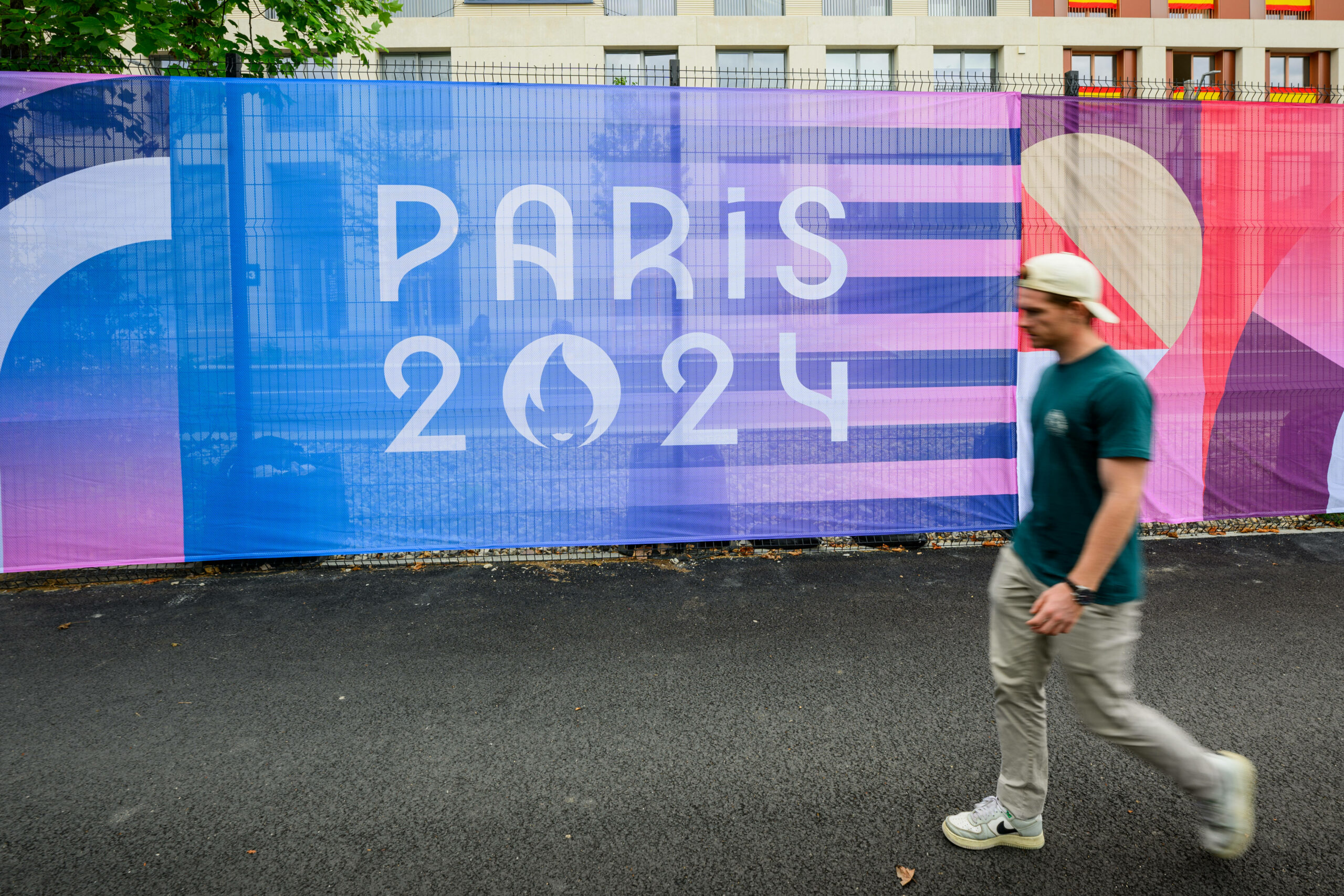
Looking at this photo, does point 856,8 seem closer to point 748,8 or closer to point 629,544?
point 748,8

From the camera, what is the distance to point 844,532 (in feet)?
20.8

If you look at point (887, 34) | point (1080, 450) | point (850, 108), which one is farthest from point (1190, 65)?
point (1080, 450)

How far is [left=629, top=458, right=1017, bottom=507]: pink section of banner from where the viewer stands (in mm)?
6215

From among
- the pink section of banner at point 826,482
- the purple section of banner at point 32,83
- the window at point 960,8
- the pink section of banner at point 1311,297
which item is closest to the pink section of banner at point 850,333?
the pink section of banner at point 826,482

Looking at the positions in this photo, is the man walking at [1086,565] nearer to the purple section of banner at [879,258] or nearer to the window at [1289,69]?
the purple section of banner at [879,258]

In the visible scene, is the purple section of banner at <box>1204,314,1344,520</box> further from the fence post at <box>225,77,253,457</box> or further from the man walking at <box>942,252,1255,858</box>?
the fence post at <box>225,77,253,457</box>

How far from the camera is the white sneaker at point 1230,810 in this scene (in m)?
2.65

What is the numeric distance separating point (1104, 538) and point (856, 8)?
26456 mm

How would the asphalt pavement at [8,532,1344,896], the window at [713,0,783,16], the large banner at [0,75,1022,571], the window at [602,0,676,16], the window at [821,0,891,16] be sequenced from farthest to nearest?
1. the window at [821,0,891,16]
2. the window at [713,0,783,16]
3. the window at [602,0,676,16]
4. the large banner at [0,75,1022,571]
5. the asphalt pavement at [8,532,1344,896]

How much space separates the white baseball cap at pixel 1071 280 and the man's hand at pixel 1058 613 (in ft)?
2.69

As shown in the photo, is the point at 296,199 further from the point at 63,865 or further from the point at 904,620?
the point at 904,620

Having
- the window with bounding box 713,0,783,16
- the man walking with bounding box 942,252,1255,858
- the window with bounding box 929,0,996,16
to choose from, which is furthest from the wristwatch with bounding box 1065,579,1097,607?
the window with bounding box 929,0,996,16

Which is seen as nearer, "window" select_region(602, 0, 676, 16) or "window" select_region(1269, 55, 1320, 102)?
"window" select_region(602, 0, 676, 16)

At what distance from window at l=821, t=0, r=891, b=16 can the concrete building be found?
0.03m
